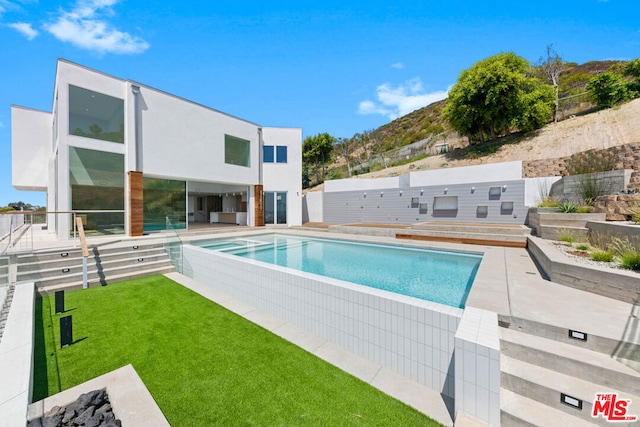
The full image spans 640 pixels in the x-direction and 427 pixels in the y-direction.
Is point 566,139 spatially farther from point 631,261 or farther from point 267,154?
point 267,154

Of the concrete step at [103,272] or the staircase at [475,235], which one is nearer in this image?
the concrete step at [103,272]

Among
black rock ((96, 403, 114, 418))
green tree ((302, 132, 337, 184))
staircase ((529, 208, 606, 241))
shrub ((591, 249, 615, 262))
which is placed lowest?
black rock ((96, 403, 114, 418))

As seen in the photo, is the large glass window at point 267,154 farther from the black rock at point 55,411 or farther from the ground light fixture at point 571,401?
the ground light fixture at point 571,401

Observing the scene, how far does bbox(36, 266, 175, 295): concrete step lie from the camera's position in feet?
18.8

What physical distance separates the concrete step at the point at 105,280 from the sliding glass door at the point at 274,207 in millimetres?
8755

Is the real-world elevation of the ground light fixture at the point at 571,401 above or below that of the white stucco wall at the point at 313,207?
below

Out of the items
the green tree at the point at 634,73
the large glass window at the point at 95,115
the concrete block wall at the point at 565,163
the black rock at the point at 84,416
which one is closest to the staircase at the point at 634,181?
the concrete block wall at the point at 565,163

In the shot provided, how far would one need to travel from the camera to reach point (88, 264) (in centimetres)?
665

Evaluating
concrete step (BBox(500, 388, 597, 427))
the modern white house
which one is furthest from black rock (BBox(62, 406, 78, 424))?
the modern white house

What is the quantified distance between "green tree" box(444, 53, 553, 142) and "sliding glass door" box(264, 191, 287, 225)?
15.8 metres

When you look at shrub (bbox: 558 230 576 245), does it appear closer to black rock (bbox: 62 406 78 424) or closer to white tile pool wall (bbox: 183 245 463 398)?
white tile pool wall (bbox: 183 245 463 398)

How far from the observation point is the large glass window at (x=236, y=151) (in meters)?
14.1

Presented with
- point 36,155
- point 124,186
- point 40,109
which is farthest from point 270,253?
point 40,109

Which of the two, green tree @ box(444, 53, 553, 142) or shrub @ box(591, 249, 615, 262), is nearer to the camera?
shrub @ box(591, 249, 615, 262)
